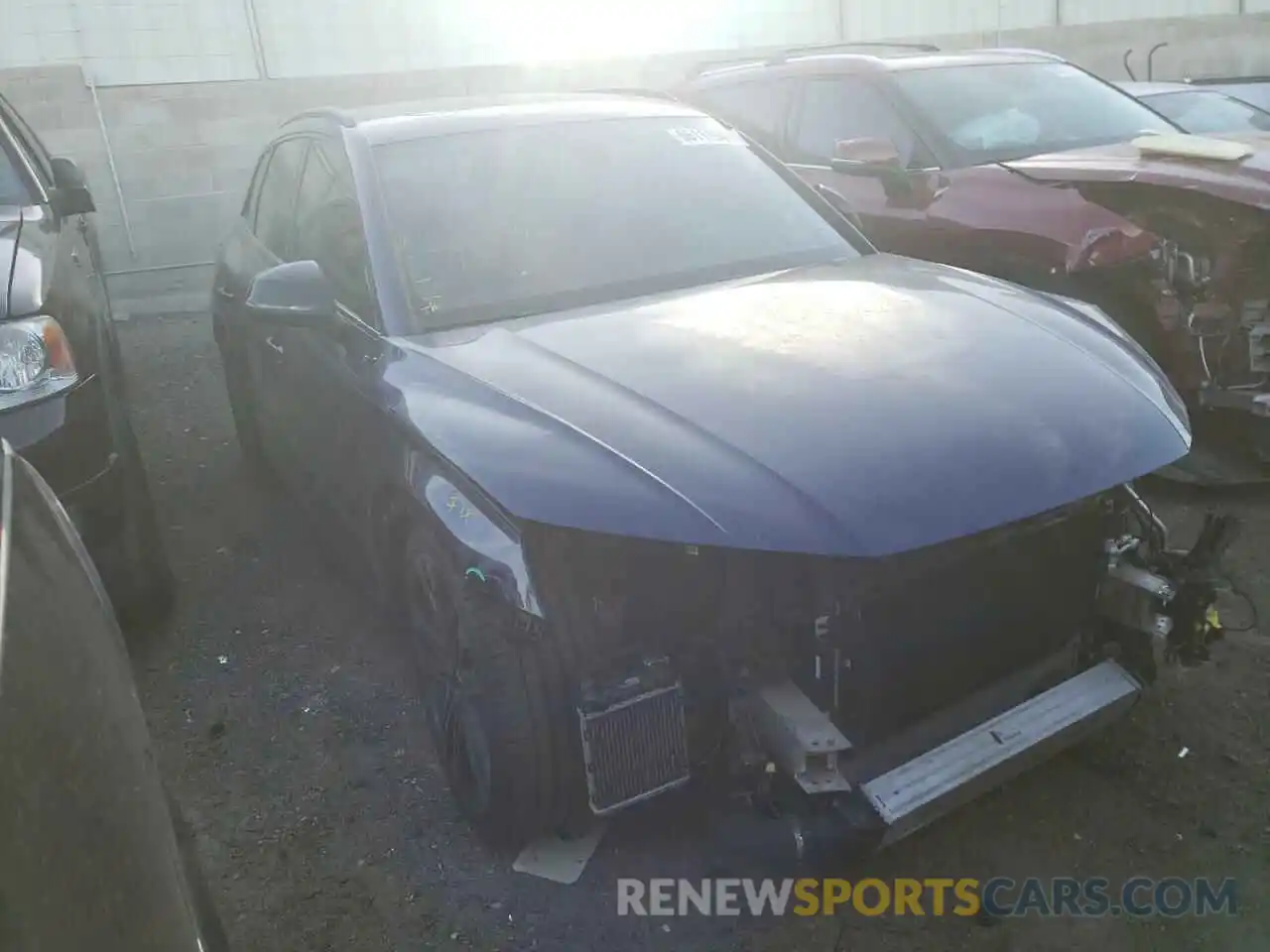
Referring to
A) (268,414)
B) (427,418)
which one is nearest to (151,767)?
(427,418)

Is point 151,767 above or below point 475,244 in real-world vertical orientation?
below

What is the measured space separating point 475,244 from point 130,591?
1572mm

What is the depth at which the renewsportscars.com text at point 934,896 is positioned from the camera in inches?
94.0

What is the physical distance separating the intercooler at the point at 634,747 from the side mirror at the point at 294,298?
4.64ft

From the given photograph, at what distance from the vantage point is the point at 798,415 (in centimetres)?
227

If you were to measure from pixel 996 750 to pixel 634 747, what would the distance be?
2.42 feet

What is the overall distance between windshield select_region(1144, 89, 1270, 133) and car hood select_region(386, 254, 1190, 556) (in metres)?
4.75

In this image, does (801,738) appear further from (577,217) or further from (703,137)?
(703,137)

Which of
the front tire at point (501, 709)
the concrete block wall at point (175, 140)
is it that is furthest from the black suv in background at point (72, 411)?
the concrete block wall at point (175, 140)

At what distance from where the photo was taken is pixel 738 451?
217 cm

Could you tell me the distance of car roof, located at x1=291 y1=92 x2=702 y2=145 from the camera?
352 centimetres

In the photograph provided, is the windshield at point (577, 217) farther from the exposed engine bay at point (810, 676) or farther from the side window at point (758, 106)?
the side window at point (758, 106)

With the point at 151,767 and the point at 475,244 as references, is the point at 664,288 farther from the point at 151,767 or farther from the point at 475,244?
the point at 151,767

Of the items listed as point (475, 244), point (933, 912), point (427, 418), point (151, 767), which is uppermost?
point (475, 244)
